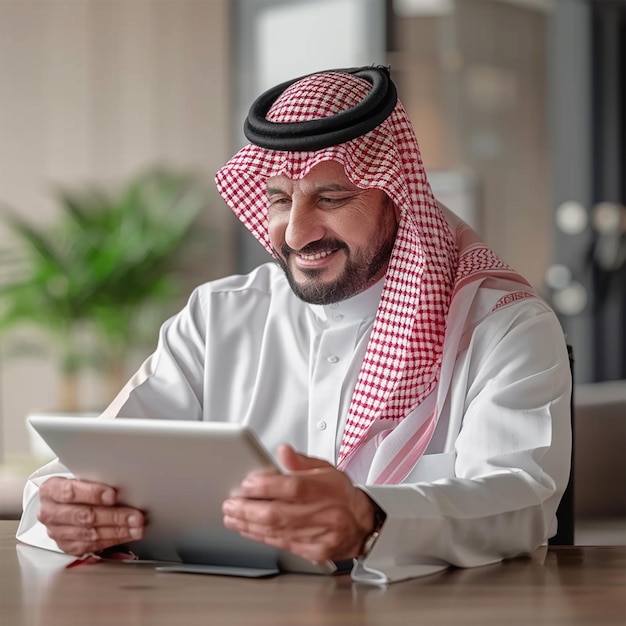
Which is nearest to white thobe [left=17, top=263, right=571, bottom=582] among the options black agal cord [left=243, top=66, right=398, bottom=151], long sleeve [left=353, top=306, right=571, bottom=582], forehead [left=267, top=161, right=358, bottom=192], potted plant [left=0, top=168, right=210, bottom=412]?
long sleeve [left=353, top=306, right=571, bottom=582]

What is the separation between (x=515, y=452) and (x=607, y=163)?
361cm

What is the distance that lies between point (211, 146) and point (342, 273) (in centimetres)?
410

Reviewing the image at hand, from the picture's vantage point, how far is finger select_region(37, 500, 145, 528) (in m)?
1.48

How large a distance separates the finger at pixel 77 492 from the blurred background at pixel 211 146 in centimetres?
379

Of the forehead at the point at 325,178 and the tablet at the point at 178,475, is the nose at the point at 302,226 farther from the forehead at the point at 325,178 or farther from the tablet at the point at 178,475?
the tablet at the point at 178,475

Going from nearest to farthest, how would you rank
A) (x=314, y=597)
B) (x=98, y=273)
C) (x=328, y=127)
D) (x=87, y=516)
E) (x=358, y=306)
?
(x=314, y=597) < (x=87, y=516) < (x=328, y=127) < (x=358, y=306) < (x=98, y=273)


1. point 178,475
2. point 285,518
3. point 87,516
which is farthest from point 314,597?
point 87,516

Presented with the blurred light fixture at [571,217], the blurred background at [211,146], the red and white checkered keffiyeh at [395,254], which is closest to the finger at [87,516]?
the red and white checkered keffiyeh at [395,254]

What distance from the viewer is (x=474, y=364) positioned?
6.31 feet

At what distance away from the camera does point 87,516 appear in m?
1.51

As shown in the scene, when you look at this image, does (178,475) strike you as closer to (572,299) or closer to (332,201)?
(332,201)

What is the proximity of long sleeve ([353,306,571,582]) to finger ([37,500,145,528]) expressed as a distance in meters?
0.31

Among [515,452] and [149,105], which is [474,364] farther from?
[149,105]

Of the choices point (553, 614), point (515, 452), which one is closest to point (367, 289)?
point (515, 452)
